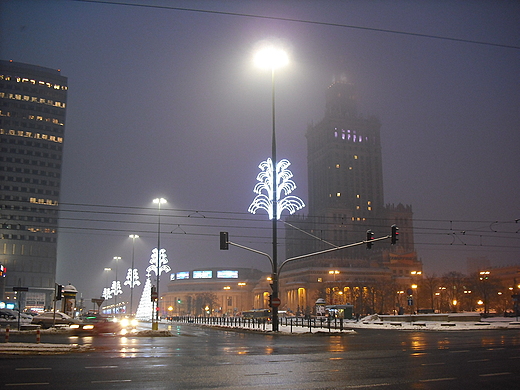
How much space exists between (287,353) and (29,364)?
32.5ft

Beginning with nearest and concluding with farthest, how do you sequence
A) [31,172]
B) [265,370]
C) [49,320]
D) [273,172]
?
[265,370]
[273,172]
[49,320]
[31,172]

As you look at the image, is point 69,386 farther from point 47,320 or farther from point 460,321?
point 460,321

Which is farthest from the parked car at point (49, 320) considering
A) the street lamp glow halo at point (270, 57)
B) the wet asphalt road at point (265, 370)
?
the wet asphalt road at point (265, 370)

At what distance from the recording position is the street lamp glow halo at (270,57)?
3931 cm

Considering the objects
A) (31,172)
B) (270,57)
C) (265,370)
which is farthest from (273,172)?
(31,172)

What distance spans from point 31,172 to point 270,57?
14323 centimetres

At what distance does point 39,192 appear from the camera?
164 m

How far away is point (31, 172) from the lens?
163m

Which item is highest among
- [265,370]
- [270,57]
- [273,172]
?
[270,57]

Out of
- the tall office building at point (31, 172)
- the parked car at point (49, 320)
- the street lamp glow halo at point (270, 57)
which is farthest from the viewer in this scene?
the tall office building at point (31, 172)

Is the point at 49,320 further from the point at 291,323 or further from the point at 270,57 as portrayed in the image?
the point at 270,57

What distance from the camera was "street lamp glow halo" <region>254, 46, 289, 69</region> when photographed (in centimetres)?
3931

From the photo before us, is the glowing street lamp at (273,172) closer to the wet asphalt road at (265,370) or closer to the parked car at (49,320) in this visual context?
the wet asphalt road at (265,370)

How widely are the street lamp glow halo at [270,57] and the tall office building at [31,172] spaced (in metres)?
132
